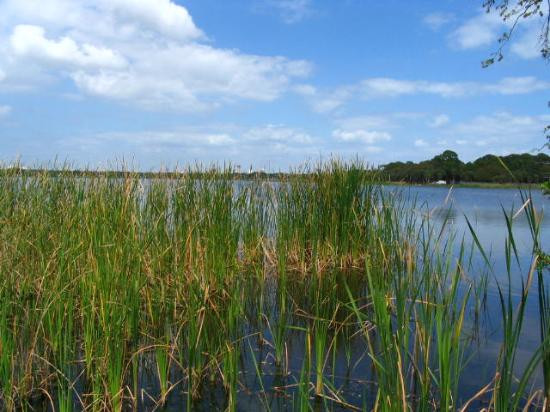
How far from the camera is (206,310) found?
4527 millimetres

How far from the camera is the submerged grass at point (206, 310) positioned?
8.03 feet

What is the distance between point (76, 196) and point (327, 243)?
356cm

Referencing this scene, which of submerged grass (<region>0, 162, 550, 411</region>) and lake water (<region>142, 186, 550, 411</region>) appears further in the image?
lake water (<region>142, 186, 550, 411</region>)

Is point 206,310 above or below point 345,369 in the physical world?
above

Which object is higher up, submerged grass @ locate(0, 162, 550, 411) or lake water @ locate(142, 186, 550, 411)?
submerged grass @ locate(0, 162, 550, 411)

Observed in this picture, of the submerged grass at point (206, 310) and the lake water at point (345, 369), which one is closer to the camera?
the submerged grass at point (206, 310)

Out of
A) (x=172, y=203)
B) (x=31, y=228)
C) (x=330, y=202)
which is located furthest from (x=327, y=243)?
(x=31, y=228)

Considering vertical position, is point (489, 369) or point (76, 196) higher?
point (76, 196)

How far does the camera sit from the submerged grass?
2447 millimetres

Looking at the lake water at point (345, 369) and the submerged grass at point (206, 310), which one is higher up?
the submerged grass at point (206, 310)

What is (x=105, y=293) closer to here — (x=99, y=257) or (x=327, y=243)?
(x=99, y=257)

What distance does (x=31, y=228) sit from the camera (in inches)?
179

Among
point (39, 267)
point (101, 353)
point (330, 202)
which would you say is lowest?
point (101, 353)

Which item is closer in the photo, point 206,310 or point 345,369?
point 345,369
